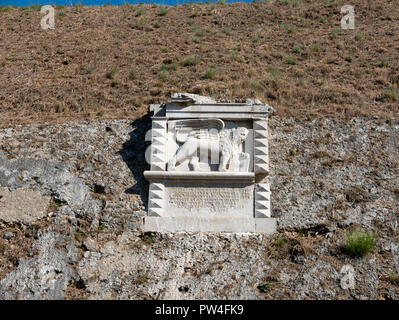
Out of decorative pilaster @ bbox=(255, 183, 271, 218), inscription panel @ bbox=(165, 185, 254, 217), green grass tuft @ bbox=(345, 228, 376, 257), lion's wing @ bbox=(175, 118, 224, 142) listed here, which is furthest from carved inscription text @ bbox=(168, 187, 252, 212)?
green grass tuft @ bbox=(345, 228, 376, 257)

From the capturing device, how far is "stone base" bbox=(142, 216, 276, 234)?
1050 cm

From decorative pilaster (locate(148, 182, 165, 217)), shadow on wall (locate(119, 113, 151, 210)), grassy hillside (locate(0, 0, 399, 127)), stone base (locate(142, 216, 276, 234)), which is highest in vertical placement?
grassy hillside (locate(0, 0, 399, 127))

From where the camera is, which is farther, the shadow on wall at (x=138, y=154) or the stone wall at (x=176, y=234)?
the shadow on wall at (x=138, y=154)

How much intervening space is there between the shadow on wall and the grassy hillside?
0.49 m

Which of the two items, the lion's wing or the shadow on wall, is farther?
the lion's wing

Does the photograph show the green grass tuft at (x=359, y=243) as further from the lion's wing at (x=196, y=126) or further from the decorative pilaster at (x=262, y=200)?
the lion's wing at (x=196, y=126)

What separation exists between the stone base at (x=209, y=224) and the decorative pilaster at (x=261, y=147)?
1033mm

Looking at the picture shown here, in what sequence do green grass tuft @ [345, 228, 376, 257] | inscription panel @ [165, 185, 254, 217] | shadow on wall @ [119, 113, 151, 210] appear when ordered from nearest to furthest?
green grass tuft @ [345, 228, 376, 257], inscription panel @ [165, 185, 254, 217], shadow on wall @ [119, 113, 151, 210]

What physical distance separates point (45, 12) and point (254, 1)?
23.0 ft

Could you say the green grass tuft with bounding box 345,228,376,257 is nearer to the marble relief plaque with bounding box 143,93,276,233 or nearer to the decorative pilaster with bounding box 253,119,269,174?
the marble relief plaque with bounding box 143,93,276,233

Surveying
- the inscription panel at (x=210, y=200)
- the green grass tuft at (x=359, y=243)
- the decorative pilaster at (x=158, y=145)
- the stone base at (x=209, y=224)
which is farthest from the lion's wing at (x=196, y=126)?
the green grass tuft at (x=359, y=243)

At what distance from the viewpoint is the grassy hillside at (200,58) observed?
13062 mm

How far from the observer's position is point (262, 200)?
10758mm

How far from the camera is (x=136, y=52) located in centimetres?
1586
